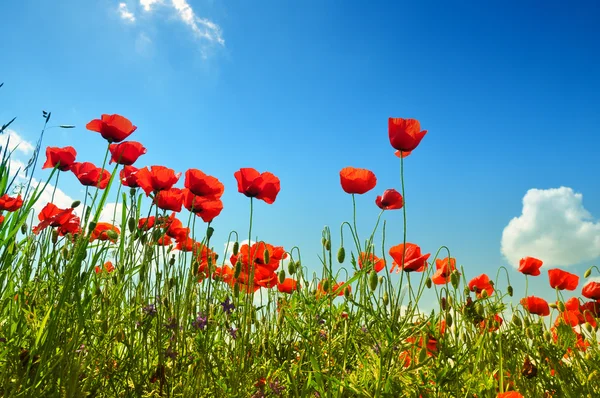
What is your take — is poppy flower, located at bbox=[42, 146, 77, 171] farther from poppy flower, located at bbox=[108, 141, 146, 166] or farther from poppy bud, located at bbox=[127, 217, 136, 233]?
poppy bud, located at bbox=[127, 217, 136, 233]

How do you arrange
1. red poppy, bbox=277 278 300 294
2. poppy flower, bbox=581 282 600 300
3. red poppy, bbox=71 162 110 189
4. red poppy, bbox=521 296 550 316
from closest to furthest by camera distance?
red poppy, bbox=71 162 110 189
red poppy, bbox=277 278 300 294
poppy flower, bbox=581 282 600 300
red poppy, bbox=521 296 550 316

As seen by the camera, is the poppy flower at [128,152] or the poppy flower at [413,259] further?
the poppy flower at [128,152]

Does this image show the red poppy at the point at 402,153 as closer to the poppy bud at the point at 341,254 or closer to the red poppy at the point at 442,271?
the poppy bud at the point at 341,254

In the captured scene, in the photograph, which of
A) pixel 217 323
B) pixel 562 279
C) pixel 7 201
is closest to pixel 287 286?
pixel 217 323

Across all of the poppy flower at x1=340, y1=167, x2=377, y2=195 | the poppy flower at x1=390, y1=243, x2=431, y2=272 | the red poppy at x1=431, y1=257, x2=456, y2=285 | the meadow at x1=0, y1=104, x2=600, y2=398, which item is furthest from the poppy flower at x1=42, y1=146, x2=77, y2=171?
the red poppy at x1=431, y1=257, x2=456, y2=285

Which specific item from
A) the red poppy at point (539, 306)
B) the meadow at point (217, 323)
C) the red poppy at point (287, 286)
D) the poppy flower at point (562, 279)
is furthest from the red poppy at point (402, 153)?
the poppy flower at point (562, 279)

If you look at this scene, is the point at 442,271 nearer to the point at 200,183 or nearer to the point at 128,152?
the point at 200,183

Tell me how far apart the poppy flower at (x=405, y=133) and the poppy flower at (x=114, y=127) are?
1.21m

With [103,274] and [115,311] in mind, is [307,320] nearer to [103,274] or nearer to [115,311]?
[115,311]

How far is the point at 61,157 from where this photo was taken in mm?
2680

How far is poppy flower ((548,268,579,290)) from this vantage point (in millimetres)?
3636

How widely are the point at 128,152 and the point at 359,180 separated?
1.14 meters

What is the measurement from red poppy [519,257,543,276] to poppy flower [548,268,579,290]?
0.13 meters

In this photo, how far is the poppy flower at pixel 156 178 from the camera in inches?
90.8
